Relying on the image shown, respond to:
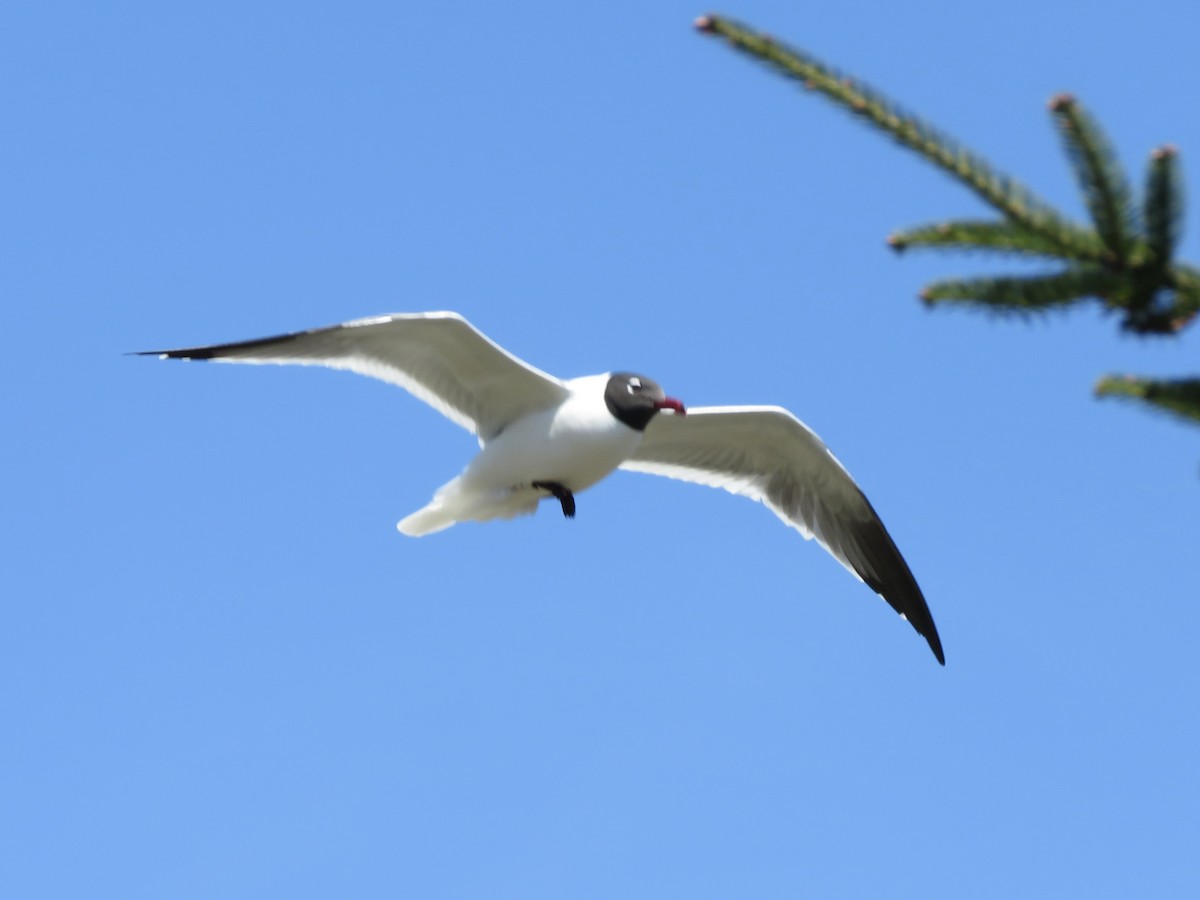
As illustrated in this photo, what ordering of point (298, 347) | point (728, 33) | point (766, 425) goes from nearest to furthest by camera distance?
point (728, 33)
point (298, 347)
point (766, 425)

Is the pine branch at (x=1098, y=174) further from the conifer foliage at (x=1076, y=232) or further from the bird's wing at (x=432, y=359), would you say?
the bird's wing at (x=432, y=359)

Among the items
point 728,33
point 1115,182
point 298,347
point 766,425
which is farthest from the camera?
point 766,425

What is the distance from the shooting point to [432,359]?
395 inches

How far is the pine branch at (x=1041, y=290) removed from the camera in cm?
245

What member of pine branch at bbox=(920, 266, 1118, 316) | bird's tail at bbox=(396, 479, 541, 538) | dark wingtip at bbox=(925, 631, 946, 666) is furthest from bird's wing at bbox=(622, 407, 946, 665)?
pine branch at bbox=(920, 266, 1118, 316)

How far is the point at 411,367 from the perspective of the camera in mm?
10070

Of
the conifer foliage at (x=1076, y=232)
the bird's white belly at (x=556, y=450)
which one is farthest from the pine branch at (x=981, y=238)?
the bird's white belly at (x=556, y=450)

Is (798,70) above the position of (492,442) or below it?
below

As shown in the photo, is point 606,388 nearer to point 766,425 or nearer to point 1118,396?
point 766,425

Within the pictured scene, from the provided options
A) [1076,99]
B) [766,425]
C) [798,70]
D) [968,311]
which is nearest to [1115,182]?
[1076,99]

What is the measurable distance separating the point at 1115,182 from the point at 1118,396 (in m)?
0.36

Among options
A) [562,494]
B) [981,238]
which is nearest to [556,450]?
[562,494]

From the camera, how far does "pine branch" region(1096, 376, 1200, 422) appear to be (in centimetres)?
244

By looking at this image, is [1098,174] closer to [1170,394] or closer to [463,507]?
[1170,394]
